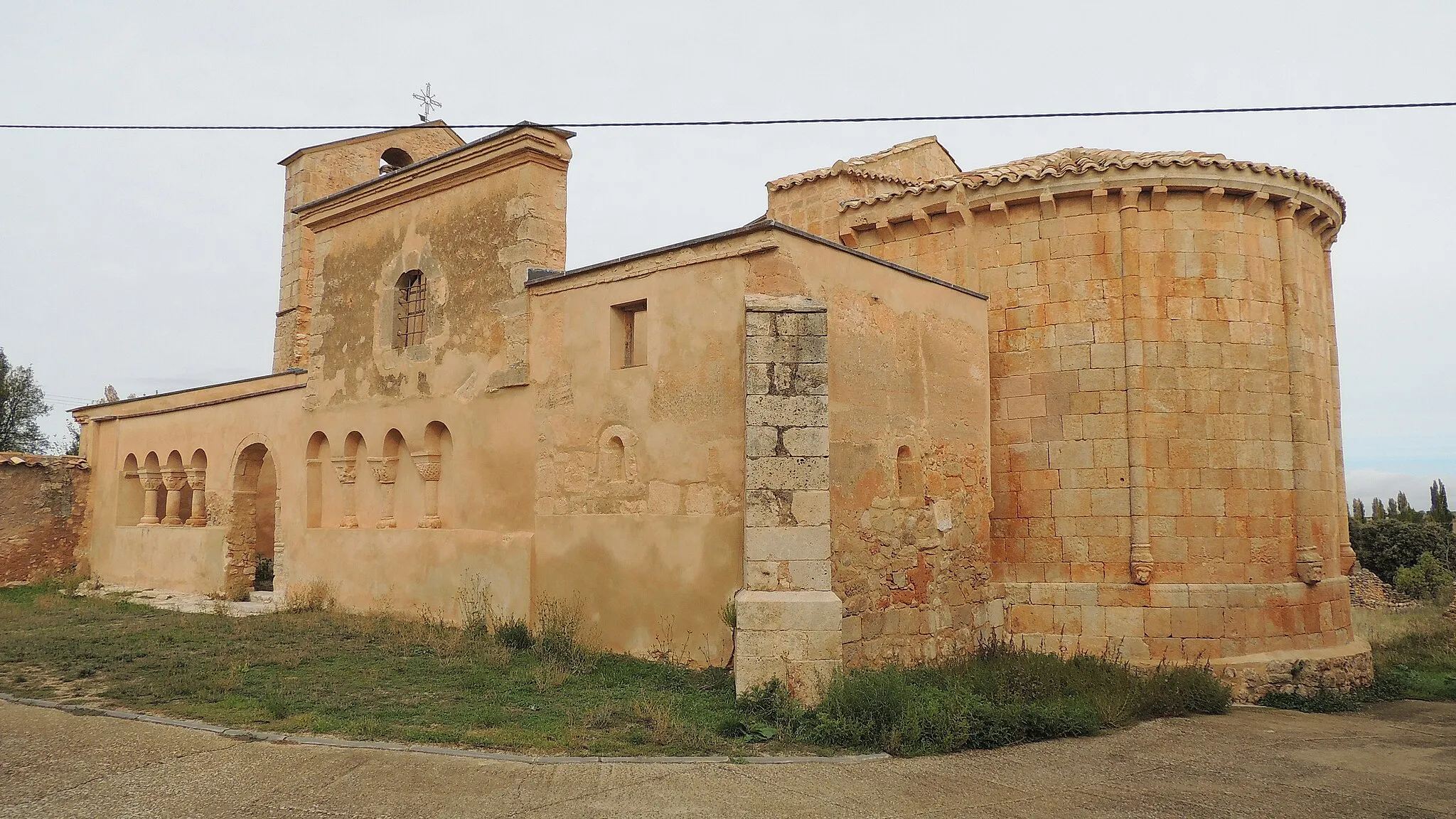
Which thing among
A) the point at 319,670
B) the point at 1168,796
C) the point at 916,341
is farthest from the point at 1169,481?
the point at 319,670

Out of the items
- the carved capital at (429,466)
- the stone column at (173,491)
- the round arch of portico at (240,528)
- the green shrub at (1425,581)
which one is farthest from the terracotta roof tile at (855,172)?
the green shrub at (1425,581)

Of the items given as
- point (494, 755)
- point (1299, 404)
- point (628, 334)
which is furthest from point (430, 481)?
point (1299, 404)

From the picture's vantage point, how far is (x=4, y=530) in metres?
16.8

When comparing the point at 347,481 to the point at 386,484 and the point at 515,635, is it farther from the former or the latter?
the point at 515,635

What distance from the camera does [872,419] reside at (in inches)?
346

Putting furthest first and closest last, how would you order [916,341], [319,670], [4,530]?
[4,530], [916,341], [319,670]

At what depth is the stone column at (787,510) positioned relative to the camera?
739 cm

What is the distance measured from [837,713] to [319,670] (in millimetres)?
4817

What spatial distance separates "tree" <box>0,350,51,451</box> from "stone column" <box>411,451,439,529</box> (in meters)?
26.9

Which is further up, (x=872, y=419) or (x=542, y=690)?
(x=872, y=419)

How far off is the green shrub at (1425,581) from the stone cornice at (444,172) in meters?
20.9

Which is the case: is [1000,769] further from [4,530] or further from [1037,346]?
[4,530]

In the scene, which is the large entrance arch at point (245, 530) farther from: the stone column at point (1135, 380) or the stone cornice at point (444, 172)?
the stone column at point (1135, 380)

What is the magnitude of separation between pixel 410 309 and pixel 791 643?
7.78 metres
